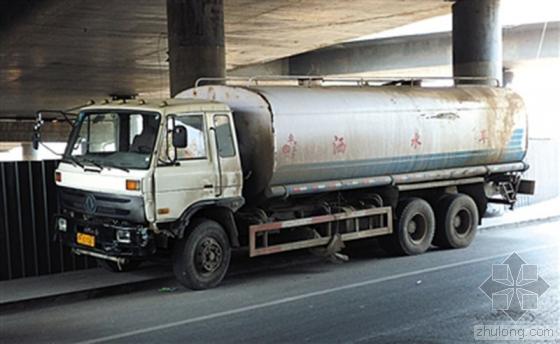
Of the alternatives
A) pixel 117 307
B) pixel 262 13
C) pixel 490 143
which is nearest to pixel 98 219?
pixel 117 307

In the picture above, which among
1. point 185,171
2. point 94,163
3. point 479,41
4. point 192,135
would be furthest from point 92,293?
point 479,41

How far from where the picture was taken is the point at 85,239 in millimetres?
10008

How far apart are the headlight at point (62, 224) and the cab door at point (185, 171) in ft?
5.52

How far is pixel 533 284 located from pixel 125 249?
5793mm

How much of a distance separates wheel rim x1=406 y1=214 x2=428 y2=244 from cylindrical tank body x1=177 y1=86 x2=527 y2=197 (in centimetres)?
94

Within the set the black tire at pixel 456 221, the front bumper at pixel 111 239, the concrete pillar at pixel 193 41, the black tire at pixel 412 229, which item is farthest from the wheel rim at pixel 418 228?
the front bumper at pixel 111 239

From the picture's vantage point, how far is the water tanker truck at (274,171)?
9.77 meters

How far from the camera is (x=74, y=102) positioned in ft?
132

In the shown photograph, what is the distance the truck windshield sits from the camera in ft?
32.0

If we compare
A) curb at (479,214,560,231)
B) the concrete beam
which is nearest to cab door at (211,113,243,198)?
curb at (479,214,560,231)

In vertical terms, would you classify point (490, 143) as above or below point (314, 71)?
below

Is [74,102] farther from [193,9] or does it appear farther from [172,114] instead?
[172,114]

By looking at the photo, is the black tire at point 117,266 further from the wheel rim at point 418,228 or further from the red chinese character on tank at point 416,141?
the red chinese character on tank at point 416,141

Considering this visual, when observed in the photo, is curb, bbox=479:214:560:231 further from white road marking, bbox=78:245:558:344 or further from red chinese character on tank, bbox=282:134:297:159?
red chinese character on tank, bbox=282:134:297:159
